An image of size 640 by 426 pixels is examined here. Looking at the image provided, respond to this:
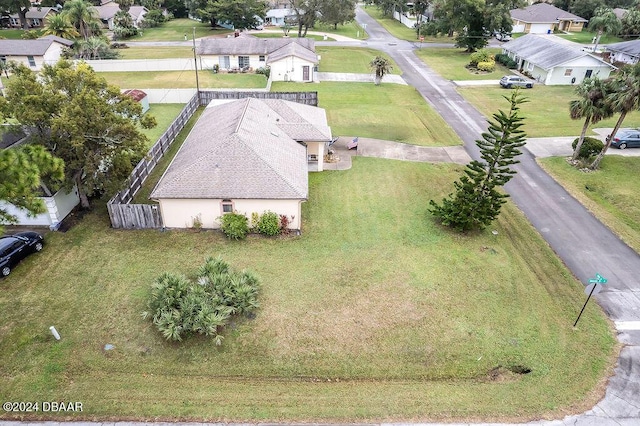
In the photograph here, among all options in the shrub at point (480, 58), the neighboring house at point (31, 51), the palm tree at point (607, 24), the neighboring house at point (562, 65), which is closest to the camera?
the neighboring house at point (562, 65)

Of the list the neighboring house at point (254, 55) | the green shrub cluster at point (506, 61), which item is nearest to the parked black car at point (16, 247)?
the neighboring house at point (254, 55)

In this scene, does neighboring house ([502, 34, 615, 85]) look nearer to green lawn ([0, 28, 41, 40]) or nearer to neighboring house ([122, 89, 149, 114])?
neighboring house ([122, 89, 149, 114])

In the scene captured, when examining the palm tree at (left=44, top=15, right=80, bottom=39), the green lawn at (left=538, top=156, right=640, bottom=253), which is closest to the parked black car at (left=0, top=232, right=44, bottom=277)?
the green lawn at (left=538, top=156, right=640, bottom=253)

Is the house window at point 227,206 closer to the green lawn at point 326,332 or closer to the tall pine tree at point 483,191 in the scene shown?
the green lawn at point 326,332

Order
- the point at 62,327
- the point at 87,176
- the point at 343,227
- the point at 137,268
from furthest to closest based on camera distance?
the point at 343,227 < the point at 87,176 < the point at 137,268 < the point at 62,327

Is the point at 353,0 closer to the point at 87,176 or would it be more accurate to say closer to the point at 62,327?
the point at 87,176

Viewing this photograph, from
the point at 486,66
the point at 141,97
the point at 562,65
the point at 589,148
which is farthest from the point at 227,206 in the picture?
the point at 486,66

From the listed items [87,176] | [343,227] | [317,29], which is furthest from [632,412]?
[317,29]
